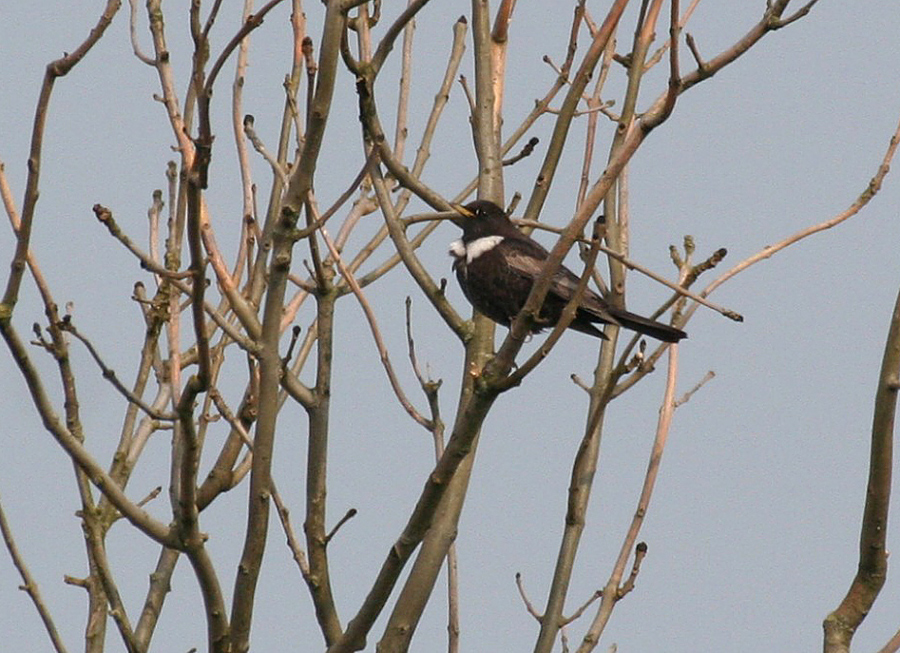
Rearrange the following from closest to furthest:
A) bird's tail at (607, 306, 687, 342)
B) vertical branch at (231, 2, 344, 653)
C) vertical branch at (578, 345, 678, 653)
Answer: vertical branch at (231, 2, 344, 653) → vertical branch at (578, 345, 678, 653) → bird's tail at (607, 306, 687, 342)

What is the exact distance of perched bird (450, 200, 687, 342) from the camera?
558 cm

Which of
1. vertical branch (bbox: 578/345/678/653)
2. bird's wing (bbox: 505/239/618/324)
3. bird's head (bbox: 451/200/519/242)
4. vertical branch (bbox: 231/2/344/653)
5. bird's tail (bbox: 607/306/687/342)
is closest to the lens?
vertical branch (bbox: 231/2/344/653)

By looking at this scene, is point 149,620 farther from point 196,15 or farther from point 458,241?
point 458,241

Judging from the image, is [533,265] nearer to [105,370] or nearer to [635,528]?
[635,528]

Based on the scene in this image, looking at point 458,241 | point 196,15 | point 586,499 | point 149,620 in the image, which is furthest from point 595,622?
point 458,241

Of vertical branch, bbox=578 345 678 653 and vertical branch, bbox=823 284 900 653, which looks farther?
vertical branch, bbox=578 345 678 653

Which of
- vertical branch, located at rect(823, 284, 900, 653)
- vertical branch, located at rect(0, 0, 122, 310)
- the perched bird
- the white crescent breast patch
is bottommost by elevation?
vertical branch, located at rect(823, 284, 900, 653)

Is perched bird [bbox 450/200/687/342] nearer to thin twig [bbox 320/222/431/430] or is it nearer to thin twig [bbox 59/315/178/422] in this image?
thin twig [bbox 320/222/431/430]

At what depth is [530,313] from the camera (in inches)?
143

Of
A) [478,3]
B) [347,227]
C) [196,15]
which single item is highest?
[478,3]

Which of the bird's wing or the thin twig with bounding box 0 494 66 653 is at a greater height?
the bird's wing

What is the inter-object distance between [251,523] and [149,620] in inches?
32.0

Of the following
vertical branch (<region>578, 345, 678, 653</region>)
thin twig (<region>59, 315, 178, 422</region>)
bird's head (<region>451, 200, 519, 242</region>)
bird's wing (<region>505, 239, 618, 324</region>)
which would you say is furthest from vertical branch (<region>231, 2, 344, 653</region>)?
bird's wing (<region>505, 239, 618, 324</region>)

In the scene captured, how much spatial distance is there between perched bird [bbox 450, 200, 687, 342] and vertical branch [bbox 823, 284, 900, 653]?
1.98 metres
